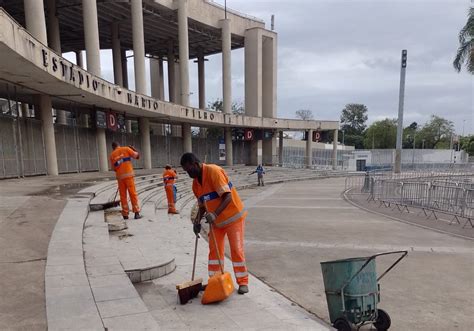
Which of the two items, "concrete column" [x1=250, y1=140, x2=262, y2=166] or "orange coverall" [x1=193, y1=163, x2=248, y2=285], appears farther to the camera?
"concrete column" [x1=250, y1=140, x2=262, y2=166]

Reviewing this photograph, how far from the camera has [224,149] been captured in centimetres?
3114

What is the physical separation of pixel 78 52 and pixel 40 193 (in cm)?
2749

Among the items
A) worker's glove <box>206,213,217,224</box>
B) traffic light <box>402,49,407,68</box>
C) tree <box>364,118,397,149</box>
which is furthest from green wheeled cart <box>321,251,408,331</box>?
tree <box>364,118,397,149</box>

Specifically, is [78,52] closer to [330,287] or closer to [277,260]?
[277,260]

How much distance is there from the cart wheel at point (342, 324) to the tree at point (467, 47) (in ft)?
76.4

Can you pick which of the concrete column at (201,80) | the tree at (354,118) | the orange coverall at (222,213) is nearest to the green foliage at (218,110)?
the concrete column at (201,80)

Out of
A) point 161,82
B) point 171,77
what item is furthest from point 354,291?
point 161,82

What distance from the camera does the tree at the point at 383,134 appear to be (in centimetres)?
7569

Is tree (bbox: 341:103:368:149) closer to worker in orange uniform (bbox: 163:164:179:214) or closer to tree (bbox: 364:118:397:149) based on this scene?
tree (bbox: 364:118:397:149)

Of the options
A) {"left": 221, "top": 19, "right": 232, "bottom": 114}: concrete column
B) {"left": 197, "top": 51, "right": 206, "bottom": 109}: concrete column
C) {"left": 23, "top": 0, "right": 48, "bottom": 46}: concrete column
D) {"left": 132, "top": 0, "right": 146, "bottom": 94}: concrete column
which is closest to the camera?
{"left": 23, "top": 0, "right": 48, "bottom": 46}: concrete column

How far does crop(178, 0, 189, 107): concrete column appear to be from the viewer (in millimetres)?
23984

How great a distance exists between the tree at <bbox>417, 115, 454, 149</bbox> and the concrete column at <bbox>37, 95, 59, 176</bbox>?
8487 centimetres

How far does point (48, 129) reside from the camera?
14258mm

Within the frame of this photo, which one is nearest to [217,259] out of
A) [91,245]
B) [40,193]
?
[91,245]
